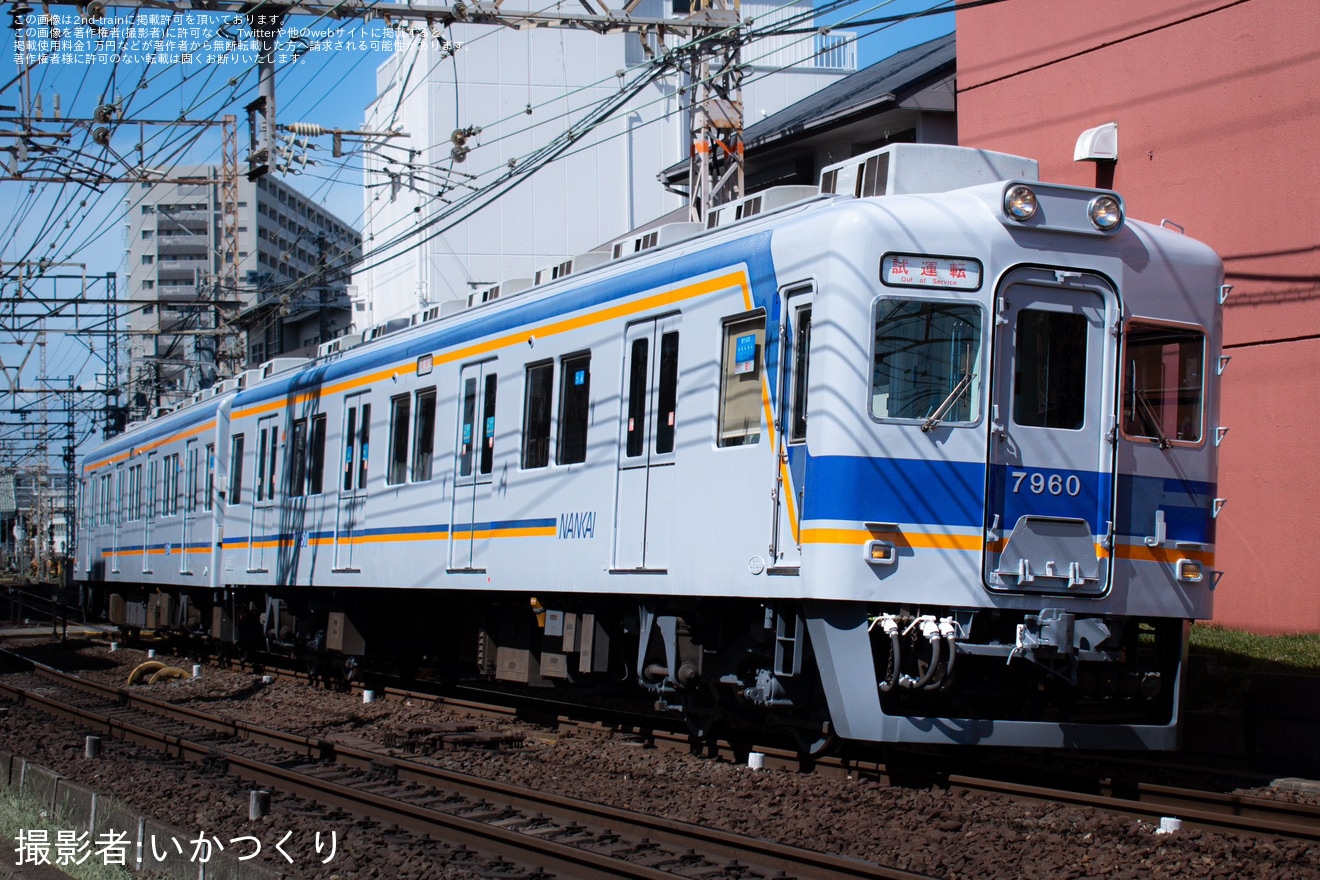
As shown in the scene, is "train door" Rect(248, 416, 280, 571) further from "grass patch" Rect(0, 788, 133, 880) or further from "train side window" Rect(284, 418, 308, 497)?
"grass patch" Rect(0, 788, 133, 880)

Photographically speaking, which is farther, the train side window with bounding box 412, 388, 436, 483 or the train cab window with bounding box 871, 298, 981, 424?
the train side window with bounding box 412, 388, 436, 483

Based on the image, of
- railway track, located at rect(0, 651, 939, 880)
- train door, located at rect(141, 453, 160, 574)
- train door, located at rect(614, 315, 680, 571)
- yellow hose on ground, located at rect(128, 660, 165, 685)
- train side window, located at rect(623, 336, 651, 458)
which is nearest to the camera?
railway track, located at rect(0, 651, 939, 880)

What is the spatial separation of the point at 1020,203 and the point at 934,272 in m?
0.66

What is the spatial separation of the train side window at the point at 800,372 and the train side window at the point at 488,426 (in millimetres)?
4165

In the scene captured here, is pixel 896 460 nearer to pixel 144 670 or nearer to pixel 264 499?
pixel 264 499

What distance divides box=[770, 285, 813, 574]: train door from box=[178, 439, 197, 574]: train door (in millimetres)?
14355

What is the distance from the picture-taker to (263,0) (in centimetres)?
1534

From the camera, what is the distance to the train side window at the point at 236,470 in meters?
19.2

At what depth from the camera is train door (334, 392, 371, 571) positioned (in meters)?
14.9

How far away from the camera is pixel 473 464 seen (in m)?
12.5

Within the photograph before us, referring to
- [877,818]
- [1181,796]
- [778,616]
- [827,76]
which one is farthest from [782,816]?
[827,76]

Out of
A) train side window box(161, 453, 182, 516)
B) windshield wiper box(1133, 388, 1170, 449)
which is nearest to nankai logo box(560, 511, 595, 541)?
windshield wiper box(1133, 388, 1170, 449)

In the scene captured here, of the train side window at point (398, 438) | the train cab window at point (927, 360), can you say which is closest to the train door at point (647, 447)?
the train cab window at point (927, 360)

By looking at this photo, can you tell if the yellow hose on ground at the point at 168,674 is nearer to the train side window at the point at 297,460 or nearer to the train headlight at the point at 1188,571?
the train side window at the point at 297,460
